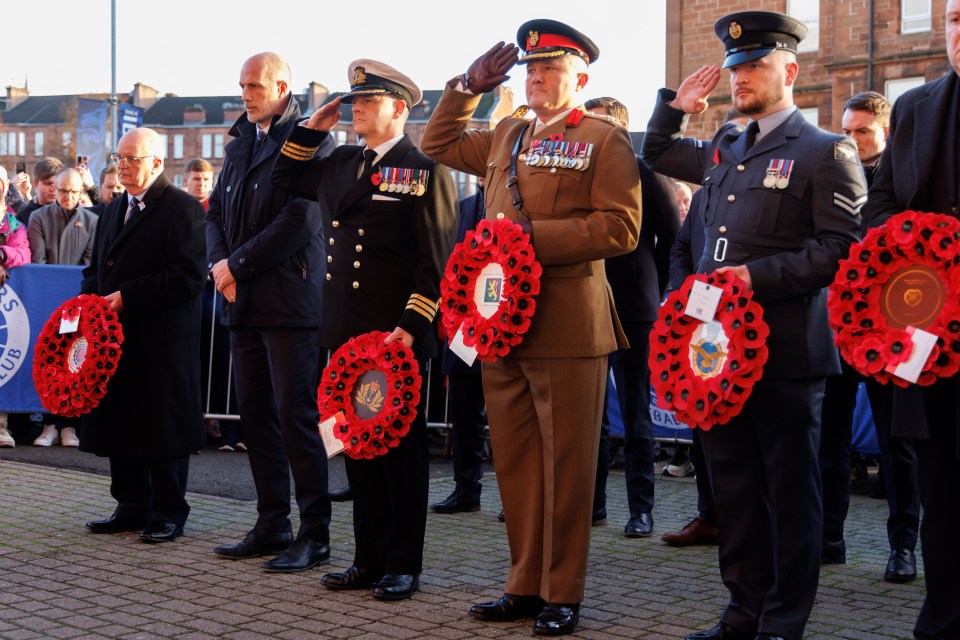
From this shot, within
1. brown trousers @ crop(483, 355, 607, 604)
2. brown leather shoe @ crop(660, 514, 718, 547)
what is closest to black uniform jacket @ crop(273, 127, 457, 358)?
brown trousers @ crop(483, 355, 607, 604)

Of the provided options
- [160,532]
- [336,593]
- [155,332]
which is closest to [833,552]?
[336,593]

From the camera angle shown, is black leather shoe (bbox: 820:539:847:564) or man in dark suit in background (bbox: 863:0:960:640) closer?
man in dark suit in background (bbox: 863:0:960:640)

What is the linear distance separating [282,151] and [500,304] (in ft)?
5.49

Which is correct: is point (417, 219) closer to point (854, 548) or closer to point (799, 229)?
point (799, 229)

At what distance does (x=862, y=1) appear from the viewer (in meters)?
37.6

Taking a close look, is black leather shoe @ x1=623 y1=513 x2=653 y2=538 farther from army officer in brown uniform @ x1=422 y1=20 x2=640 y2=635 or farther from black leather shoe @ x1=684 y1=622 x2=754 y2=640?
black leather shoe @ x1=684 y1=622 x2=754 y2=640

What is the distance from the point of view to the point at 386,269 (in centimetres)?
566

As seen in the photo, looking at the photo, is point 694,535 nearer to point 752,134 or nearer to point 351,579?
point 351,579

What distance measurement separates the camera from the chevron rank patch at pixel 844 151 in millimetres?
4543

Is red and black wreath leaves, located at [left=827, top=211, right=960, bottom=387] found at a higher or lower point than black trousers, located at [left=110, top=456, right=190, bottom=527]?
higher

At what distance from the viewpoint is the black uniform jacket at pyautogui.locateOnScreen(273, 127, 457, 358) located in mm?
5605

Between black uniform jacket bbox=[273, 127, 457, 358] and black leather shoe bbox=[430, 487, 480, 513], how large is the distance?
239 cm

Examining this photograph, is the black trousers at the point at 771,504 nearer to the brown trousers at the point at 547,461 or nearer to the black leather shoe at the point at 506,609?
the brown trousers at the point at 547,461

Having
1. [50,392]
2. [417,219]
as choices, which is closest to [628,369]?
[417,219]
